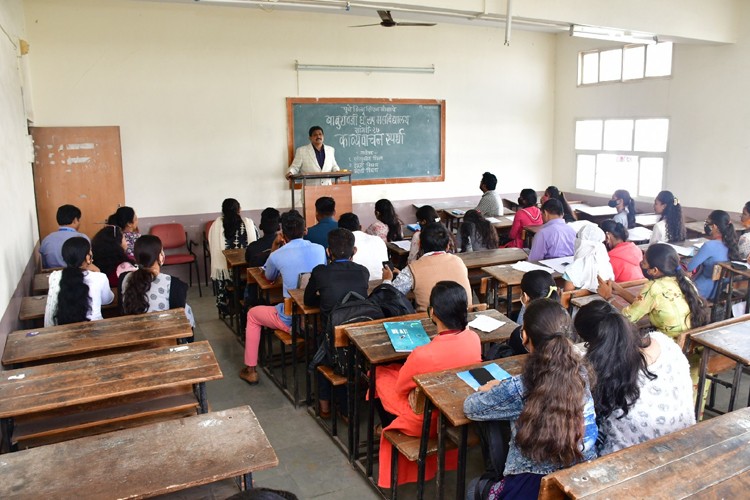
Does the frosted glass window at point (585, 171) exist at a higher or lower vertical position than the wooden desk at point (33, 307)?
higher

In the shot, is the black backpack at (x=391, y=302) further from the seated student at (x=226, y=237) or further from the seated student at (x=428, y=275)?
the seated student at (x=226, y=237)

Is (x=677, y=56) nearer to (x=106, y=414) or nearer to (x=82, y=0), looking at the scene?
(x=82, y=0)

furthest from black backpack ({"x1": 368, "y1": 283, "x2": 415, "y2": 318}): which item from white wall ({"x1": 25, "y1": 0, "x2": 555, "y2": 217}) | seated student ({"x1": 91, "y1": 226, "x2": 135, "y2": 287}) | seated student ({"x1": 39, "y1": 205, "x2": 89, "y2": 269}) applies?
white wall ({"x1": 25, "y1": 0, "x2": 555, "y2": 217})

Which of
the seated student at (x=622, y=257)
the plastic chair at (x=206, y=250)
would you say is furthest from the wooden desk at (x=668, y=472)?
the plastic chair at (x=206, y=250)

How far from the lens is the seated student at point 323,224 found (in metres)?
4.86

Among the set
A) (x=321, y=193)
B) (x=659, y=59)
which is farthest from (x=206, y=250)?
(x=659, y=59)

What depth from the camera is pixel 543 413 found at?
1830 mm

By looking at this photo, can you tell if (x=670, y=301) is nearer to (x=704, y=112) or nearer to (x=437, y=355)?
(x=437, y=355)

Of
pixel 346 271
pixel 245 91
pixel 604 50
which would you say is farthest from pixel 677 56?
pixel 346 271

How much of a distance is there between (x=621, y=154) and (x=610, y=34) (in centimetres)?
235

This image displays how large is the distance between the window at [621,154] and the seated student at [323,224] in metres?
4.50

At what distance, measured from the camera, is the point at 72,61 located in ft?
19.8

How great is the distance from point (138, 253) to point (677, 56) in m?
6.36

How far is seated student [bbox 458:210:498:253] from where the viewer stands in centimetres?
550
